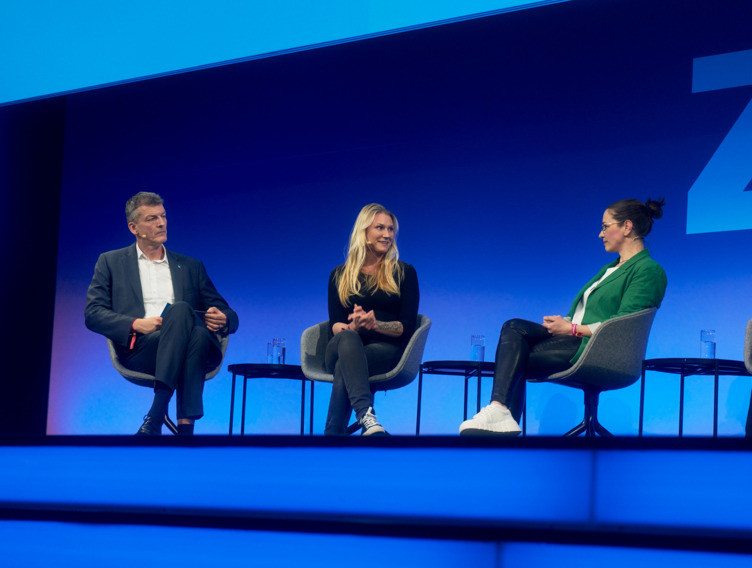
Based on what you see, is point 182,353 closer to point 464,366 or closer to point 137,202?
point 137,202

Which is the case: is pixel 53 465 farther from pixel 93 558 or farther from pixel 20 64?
pixel 20 64

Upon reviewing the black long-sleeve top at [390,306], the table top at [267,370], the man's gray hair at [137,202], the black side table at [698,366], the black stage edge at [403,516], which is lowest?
the black stage edge at [403,516]

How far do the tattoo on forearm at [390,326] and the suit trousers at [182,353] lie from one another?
→ 2.44 feet

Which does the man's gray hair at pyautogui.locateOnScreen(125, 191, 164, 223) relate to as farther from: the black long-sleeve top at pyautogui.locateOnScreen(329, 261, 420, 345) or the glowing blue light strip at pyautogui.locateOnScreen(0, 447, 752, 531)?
the glowing blue light strip at pyautogui.locateOnScreen(0, 447, 752, 531)

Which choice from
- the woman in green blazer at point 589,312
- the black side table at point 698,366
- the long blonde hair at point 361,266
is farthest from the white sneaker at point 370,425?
the black side table at point 698,366

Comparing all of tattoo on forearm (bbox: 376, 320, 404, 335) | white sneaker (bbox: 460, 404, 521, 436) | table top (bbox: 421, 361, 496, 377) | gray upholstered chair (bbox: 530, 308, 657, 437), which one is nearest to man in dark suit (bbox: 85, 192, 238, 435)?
tattoo on forearm (bbox: 376, 320, 404, 335)

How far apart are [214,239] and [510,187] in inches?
83.0

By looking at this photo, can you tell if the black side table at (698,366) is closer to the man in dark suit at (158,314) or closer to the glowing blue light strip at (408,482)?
the man in dark suit at (158,314)

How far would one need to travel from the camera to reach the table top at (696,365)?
396 cm

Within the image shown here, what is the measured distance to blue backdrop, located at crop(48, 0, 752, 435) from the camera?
481 cm

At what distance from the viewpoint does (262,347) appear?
233 inches

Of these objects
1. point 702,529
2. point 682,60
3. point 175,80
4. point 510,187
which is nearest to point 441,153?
point 510,187

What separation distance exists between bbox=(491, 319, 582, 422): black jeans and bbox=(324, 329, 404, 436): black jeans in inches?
20.6

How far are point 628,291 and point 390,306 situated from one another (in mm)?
1024
